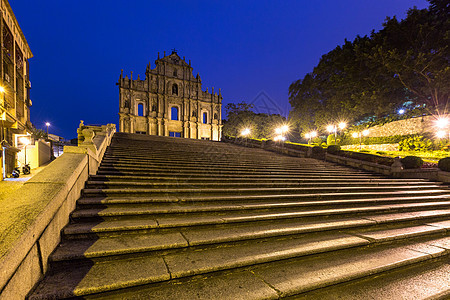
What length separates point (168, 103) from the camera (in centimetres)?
3559

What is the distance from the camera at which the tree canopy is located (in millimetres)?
16375

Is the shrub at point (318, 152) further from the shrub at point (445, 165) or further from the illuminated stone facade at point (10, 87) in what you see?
the illuminated stone facade at point (10, 87)

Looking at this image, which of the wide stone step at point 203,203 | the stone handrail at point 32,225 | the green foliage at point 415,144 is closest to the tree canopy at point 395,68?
the green foliage at point 415,144

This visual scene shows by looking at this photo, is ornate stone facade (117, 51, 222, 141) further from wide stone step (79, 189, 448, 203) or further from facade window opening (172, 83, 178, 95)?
wide stone step (79, 189, 448, 203)

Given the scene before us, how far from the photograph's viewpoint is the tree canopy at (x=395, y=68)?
16.4 metres

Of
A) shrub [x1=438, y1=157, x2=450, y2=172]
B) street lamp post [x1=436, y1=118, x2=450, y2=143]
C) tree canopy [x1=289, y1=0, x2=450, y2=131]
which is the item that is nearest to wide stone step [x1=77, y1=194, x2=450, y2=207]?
shrub [x1=438, y1=157, x2=450, y2=172]

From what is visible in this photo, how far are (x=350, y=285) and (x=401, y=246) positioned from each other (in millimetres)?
1878

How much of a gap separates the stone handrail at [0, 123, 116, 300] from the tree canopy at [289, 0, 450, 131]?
2242 cm

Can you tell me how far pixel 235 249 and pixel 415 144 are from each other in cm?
2148

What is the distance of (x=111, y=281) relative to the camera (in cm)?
205

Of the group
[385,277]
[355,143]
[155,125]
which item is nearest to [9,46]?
[155,125]

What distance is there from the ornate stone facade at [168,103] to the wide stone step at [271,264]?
33022 mm

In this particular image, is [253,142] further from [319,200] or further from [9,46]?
[9,46]

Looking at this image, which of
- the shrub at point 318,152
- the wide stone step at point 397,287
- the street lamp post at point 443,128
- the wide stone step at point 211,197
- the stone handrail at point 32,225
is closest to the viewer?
the stone handrail at point 32,225
